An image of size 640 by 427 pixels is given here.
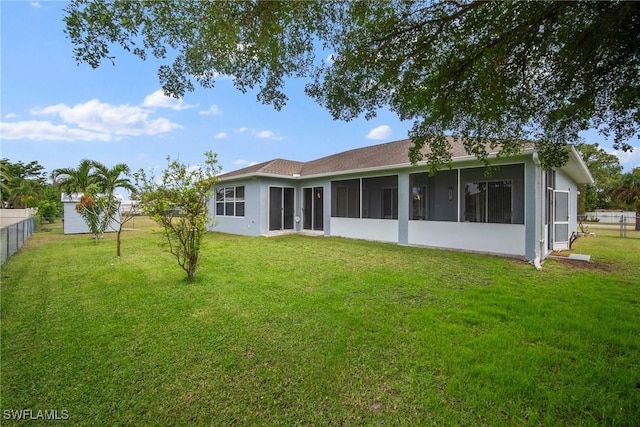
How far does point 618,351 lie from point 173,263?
321 inches

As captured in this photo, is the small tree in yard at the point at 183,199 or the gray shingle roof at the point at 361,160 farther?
the gray shingle roof at the point at 361,160

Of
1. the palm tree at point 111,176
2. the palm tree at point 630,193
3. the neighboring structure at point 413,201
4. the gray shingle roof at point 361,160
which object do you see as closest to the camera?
the neighboring structure at point 413,201

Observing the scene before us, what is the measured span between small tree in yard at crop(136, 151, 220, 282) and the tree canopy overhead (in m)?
2.19

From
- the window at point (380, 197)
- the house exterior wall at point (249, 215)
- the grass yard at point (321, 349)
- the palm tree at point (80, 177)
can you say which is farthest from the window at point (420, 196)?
the palm tree at point (80, 177)

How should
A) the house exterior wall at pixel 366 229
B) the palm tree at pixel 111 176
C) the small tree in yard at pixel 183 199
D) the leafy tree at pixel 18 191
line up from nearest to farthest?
the small tree in yard at pixel 183 199, the house exterior wall at pixel 366 229, the palm tree at pixel 111 176, the leafy tree at pixel 18 191

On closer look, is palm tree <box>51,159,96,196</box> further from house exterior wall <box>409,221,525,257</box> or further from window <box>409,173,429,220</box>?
house exterior wall <box>409,221,525,257</box>

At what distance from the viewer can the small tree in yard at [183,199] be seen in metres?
5.81

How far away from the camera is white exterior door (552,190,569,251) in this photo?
10295 millimetres

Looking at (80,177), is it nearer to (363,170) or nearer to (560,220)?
(363,170)

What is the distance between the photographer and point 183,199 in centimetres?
581
